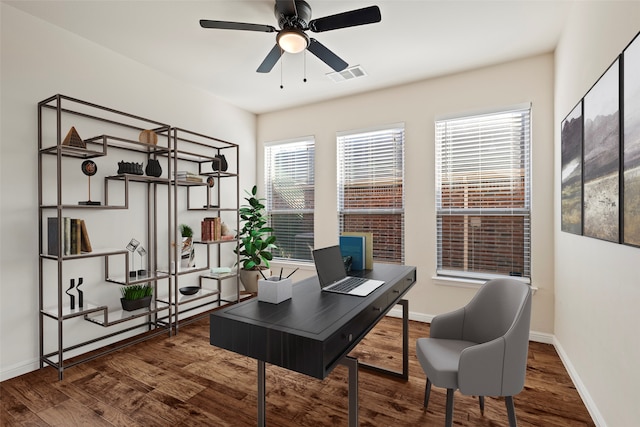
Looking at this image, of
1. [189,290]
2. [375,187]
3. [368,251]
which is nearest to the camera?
[368,251]

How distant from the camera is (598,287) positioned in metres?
1.92

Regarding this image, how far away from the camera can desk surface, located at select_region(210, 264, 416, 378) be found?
1.25m

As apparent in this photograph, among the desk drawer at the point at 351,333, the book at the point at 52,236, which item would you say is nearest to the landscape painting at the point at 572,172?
the desk drawer at the point at 351,333

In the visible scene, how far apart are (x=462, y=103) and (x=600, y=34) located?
1670mm

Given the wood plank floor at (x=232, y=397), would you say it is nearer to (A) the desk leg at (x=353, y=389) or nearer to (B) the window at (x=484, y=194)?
(A) the desk leg at (x=353, y=389)

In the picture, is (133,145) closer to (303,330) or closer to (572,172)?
(303,330)

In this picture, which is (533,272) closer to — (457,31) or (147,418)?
(457,31)

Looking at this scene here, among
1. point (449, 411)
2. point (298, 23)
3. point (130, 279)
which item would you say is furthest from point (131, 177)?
point (449, 411)

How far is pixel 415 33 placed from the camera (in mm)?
2797

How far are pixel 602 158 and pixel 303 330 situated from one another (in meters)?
1.89

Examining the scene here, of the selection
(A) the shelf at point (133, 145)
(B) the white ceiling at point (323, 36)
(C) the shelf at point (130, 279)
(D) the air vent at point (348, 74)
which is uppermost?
(B) the white ceiling at point (323, 36)

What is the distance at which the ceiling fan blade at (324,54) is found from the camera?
2.39 m

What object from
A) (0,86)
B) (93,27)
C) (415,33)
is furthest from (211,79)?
(415,33)

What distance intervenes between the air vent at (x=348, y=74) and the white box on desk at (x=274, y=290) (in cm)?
260
